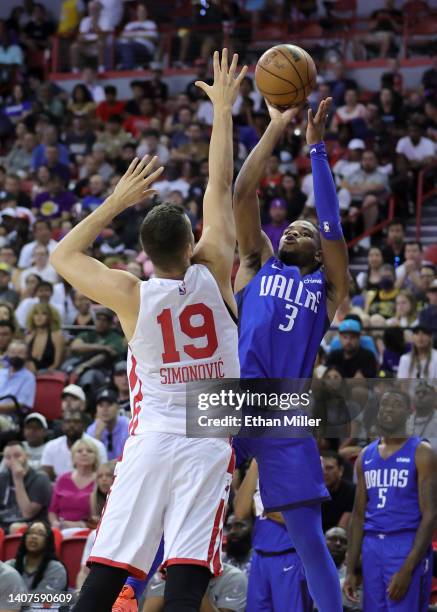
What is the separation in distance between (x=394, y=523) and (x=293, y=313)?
89.4 inches

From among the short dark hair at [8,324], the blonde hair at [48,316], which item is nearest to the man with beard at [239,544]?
the short dark hair at [8,324]

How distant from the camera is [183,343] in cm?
482

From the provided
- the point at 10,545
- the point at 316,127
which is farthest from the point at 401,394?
the point at 10,545

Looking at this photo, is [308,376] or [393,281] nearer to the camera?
[308,376]

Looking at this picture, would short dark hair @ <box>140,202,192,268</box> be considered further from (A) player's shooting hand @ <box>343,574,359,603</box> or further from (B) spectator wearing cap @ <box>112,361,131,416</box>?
(B) spectator wearing cap @ <box>112,361,131,416</box>

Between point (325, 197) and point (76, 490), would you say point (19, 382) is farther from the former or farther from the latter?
point (325, 197)

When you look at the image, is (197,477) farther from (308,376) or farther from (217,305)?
(308,376)

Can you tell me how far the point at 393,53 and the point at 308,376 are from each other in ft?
47.6

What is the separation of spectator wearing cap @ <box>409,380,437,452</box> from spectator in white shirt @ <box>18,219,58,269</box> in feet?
23.5

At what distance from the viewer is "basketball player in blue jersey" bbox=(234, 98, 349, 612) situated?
572 centimetres

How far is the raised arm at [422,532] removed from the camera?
7355 mm

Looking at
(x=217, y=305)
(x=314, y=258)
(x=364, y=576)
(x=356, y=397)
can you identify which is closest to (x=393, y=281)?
(x=356, y=397)

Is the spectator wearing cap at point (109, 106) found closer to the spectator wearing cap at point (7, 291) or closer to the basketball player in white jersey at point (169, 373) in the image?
the spectator wearing cap at point (7, 291)

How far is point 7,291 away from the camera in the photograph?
47.4 feet
